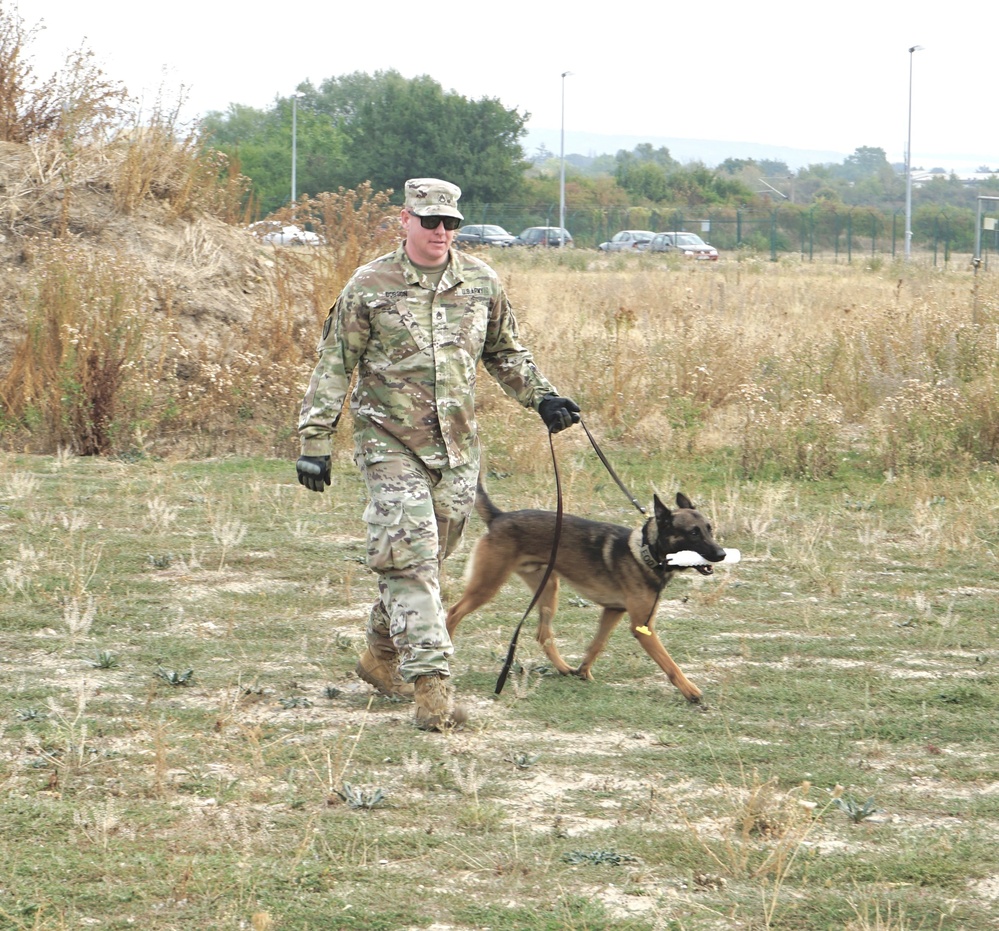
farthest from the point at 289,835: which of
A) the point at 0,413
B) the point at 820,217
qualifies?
the point at 820,217

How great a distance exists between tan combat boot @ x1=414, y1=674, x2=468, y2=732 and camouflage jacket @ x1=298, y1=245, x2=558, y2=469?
2.81ft

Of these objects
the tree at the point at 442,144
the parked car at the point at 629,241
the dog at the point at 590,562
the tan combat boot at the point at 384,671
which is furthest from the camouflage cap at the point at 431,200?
the tree at the point at 442,144

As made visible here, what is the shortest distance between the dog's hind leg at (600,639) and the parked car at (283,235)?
7.73 meters

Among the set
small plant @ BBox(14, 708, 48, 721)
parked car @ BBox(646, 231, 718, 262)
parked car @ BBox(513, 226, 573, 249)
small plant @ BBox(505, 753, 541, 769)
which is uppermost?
parked car @ BBox(513, 226, 573, 249)

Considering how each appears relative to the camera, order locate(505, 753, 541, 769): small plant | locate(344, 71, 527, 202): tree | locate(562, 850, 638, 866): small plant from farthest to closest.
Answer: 1. locate(344, 71, 527, 202): tree
2. locate(505, 753, 541, 769): small plant
3. locate(562, 850, 638, 866): small plant

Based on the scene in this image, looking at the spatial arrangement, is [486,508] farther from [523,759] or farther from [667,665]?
[523,759]

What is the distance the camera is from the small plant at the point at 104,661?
6.08 metres

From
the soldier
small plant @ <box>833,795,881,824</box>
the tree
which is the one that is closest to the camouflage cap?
the soldier

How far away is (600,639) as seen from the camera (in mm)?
6266

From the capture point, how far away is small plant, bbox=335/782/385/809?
177 inches

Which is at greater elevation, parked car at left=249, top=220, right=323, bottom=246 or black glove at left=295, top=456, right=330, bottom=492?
parked car at left=249, top=220, right=323, bottom=246

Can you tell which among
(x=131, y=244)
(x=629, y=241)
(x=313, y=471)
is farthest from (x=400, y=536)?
(x=629, y=241)

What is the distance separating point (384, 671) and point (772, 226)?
45.6 m

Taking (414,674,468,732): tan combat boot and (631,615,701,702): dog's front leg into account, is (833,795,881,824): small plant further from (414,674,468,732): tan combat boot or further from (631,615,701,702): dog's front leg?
(414,674,468,732): tan combat boot
